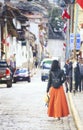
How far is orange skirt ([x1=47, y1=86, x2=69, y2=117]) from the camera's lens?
17.1 m

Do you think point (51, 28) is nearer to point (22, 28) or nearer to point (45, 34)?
point (45, 34)

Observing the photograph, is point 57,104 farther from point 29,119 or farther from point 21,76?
point 21,76

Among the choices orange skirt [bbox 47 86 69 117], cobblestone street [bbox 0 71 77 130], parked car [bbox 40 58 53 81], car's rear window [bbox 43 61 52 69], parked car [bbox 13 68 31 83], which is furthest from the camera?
car's rear window [bbox 43 61 52 69]

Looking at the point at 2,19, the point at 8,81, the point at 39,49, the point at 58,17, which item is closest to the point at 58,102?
the point at 8,81

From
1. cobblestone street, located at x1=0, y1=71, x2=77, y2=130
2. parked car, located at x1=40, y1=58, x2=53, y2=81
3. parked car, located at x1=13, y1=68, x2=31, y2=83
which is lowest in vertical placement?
parked car, located at x1=40, y1=58, x2=53, y2=81

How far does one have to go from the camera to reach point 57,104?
1709 centimetres

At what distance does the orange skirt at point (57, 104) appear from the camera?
56.0 ft

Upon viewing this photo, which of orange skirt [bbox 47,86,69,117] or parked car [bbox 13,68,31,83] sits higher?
orange skirt [bbox 47,86,69,117]

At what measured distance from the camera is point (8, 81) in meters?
40.2

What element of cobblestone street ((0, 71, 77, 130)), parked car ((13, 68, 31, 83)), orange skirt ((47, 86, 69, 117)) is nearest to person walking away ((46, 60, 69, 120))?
orange skirt ((47, 86, 69, 117))

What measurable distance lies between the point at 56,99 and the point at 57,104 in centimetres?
21

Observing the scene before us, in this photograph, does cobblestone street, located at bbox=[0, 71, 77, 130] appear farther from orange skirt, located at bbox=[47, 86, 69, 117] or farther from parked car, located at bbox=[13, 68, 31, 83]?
parked car, located at bbox=[13, 68, 31, 83]

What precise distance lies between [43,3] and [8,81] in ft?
357

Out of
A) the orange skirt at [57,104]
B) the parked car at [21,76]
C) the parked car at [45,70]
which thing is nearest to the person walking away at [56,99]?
the orange skirt at [57,104]
